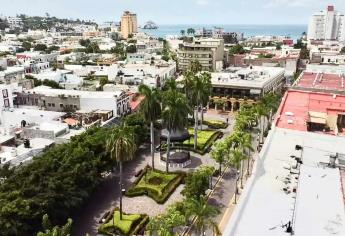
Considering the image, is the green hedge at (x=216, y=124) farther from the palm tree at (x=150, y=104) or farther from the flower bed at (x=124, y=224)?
the flower bed at (x=124, y=224)

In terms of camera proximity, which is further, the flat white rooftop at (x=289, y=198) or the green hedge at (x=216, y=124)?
the green hedge at (x=216, y=124)

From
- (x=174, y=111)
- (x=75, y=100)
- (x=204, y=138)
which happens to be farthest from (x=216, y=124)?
(x=75, y=100)

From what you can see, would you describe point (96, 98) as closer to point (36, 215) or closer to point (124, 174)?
point (124, 174)

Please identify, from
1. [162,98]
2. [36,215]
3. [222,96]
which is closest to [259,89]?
[222,96]

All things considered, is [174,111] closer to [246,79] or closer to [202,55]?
[246,79]

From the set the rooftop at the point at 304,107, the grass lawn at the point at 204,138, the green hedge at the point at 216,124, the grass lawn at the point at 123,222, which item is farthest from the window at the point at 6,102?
the rooftop at the point at 304,107

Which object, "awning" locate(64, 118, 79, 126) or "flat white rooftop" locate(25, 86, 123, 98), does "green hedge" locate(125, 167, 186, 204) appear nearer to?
"awning" locate(64, 118, 79, 126)

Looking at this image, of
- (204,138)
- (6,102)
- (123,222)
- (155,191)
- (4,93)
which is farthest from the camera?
(6,102)
